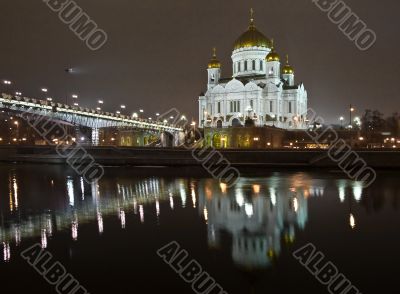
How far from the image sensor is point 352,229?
12602 mm

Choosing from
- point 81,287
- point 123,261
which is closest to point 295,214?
point 123,261

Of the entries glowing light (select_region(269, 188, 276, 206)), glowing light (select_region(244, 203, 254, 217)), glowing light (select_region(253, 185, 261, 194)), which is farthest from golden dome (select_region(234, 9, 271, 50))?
glowing light (select_region(244, 203, 254, 217))

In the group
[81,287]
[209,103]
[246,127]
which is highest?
[209,103]

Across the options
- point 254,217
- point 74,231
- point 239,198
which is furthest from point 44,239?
point 239,198

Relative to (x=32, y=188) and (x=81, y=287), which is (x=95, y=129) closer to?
(x=32, y=188)

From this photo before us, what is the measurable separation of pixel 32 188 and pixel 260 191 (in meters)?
12.6

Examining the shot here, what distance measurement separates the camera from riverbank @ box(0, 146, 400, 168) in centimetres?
3322
